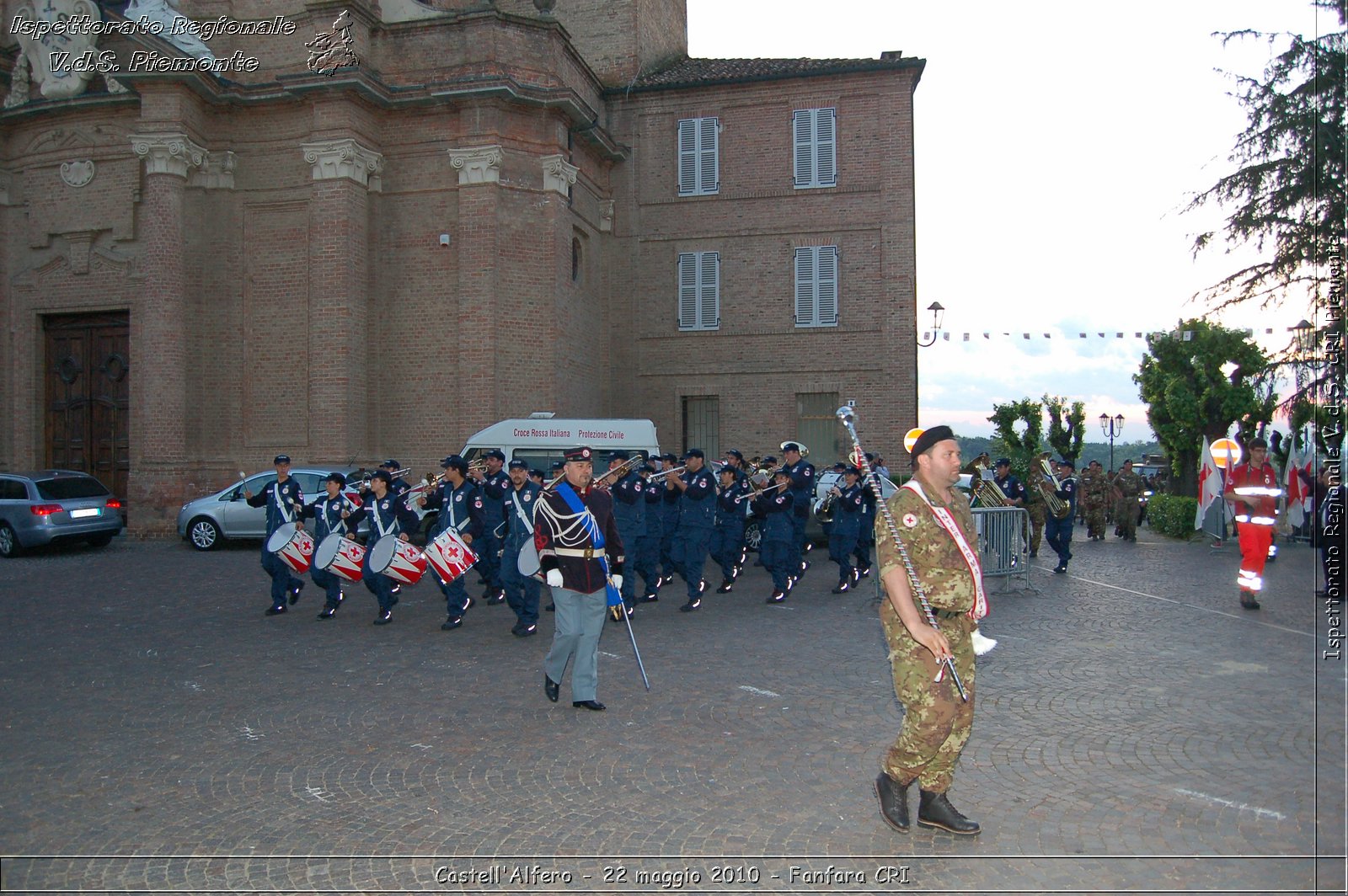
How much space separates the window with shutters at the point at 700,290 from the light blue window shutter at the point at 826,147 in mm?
3344

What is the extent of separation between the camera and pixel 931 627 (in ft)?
14.4

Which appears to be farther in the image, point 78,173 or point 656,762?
point 78,173

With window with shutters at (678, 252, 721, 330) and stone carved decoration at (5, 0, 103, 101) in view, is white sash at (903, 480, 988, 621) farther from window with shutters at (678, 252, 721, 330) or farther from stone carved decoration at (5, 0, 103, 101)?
stone carved decoration at (5, 0, 103, 101)

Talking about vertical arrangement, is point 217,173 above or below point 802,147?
below

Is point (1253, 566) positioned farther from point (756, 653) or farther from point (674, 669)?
point (674, 669)

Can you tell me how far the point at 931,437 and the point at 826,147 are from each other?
22.0 m

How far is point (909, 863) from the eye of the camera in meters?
4.36

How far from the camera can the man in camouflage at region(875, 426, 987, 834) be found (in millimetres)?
4461

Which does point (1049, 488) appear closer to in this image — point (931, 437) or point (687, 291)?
point (931, 437)

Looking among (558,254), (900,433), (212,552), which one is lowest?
(212,552)

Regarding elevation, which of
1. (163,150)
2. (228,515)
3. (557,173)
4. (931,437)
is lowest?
(228,515)

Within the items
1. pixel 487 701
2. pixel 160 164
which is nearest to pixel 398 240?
pixel 160 164

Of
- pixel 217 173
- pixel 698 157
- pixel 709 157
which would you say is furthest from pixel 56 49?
pixel 709 157

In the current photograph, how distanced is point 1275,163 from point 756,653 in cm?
1473
